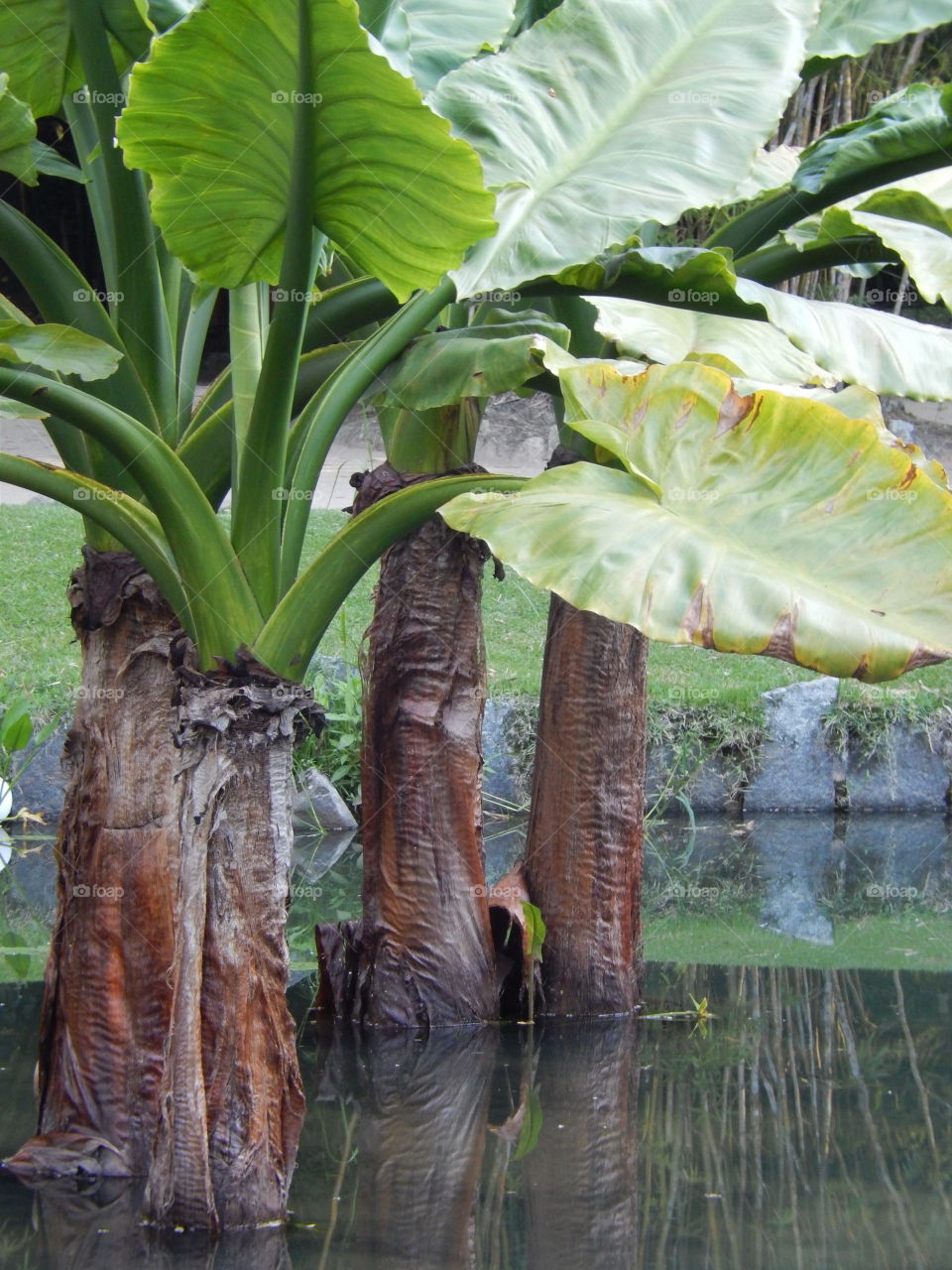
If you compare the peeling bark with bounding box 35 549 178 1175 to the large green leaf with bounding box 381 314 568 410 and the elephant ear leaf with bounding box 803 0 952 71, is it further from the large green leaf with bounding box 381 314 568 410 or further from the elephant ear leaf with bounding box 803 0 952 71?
the elephant ear leaf with bounding box 803 0 952 71

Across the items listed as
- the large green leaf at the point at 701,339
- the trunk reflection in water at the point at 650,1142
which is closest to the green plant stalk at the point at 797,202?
the large green leaf at the point at 701,339

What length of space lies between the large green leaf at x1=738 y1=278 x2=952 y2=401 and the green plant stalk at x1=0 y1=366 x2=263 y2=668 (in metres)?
0.86

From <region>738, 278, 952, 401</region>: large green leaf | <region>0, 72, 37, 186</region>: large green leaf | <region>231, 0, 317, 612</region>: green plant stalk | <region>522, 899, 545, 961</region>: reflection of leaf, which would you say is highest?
<region>0, 72, 37, 186</region>: large green leaf

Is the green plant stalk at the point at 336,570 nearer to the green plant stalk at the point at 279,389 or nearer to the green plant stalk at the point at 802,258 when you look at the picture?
the green plant stalk at the point at 279,389

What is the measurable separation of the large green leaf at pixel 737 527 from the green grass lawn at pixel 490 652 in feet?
9.62

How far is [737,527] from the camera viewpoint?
1569 millimetres

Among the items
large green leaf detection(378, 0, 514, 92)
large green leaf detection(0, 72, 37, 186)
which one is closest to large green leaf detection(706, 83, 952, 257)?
large green leaf detection(378, 0, 514, 92)

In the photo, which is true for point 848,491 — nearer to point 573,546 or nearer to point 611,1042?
point 573,546

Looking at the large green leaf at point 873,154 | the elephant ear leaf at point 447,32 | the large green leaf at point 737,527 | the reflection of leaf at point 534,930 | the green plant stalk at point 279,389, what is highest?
the elephant ear leaf at point 447,32

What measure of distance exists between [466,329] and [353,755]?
3.07 metres

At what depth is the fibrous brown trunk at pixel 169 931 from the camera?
5.82ft

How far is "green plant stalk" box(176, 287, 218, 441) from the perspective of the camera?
2.28m

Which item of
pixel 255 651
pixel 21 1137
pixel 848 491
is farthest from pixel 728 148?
pixel 21 1137

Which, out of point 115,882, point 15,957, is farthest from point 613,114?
point 15,957
